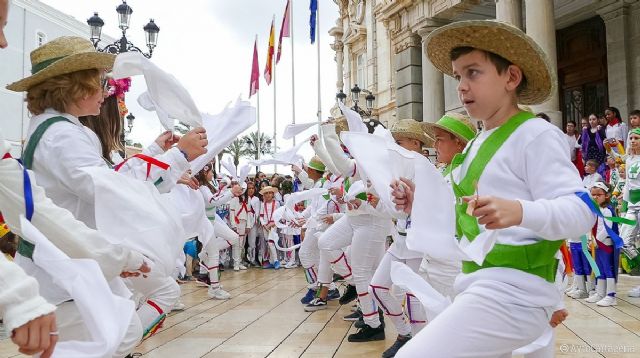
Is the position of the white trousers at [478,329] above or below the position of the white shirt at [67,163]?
below

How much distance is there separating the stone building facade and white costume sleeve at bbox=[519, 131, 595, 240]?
9.85 m

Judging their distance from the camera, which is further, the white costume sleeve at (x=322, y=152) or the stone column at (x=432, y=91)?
the stone column at (x=432, y=91)

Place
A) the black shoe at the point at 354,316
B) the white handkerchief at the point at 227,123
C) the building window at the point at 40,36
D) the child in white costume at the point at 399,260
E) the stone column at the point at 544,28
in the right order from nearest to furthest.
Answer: the white handkerchief at the point at 227,123 < the child in white costume at the point at 399,260 < the black shoe at the point at 354,316 < the stone column at the point at 544,28 < the building window at the point at 40,36

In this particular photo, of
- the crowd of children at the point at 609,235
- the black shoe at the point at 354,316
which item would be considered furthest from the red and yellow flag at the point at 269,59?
the black shoe at the point at 354,316

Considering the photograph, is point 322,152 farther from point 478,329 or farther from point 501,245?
point 478,329

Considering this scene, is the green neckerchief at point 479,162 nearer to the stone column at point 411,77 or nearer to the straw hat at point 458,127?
the straw hat at point 458,127

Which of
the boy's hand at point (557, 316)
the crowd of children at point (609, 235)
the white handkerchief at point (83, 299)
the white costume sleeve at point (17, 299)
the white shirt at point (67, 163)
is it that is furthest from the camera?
the crowd of children at point (609, 235)

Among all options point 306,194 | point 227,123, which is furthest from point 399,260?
point 227,123

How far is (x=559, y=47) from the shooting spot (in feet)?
55.5

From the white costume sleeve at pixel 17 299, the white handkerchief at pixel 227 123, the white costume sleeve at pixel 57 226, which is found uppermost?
the white handkerchief at pixel 227 123

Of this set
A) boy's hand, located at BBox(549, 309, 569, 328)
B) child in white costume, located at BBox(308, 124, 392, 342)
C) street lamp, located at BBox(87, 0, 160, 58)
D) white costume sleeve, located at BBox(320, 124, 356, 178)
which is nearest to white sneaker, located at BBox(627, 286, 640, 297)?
A: child in white costume, located at BBox(308, 124, 392, 342)

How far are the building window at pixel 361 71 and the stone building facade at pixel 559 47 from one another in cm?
1252

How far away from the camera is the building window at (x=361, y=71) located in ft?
108

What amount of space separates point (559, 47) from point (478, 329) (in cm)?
1684
